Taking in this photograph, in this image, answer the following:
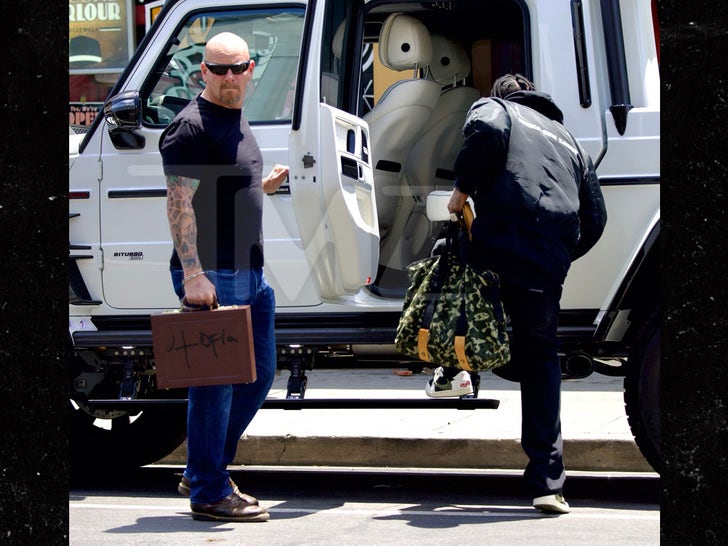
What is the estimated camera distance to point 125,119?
574 cm

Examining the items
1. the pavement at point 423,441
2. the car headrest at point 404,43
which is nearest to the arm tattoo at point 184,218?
the pavement at point 423,441

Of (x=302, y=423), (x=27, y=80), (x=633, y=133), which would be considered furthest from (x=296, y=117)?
(x=27, y=80)

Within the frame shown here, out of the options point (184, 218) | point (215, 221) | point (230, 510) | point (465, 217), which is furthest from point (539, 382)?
point (184, 218)

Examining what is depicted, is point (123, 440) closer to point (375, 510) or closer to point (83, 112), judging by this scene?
point (375, 510)

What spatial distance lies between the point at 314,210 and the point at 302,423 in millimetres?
2315

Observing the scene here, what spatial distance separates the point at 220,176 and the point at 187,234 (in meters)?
0.25

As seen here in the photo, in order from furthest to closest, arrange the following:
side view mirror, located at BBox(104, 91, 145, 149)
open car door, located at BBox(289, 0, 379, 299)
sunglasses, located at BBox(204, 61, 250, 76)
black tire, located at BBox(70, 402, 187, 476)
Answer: black tire, located at BBox(70, 402, 187, 476) < side view mirror, located at BBox(104, 91, 145, 149) < open car door, located at BBox(289, 0, 379, 299) < sunglasses, located at BBox(204, 61, 250, 76)

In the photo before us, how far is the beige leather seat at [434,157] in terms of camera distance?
6.39 metres

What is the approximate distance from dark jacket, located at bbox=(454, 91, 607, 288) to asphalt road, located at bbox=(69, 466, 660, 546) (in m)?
0.95

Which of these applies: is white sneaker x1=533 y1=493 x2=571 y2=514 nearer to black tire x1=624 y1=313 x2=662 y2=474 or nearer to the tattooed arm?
black tire x1=624 y1=313 x2=662 y2=474

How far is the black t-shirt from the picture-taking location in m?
4.94

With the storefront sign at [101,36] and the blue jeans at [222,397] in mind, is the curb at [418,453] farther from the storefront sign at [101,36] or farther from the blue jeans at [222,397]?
→ the storefront sign at [101,36]

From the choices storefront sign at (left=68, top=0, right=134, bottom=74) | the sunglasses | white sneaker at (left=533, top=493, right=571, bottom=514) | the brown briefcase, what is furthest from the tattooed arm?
storefront sign at (left=68, top=0, right=134, bottom=74)

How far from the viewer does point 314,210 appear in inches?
217
